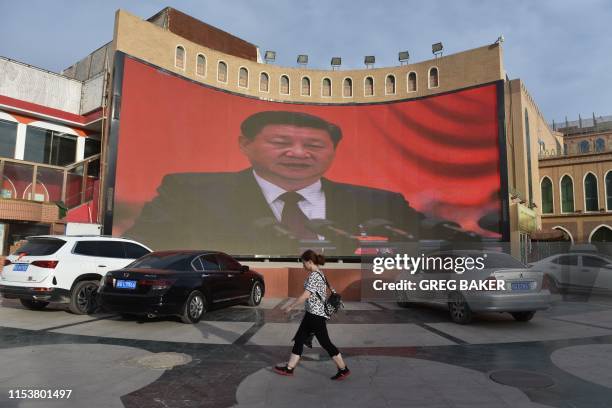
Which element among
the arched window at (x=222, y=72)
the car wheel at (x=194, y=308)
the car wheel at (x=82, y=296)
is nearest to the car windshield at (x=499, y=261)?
the car wheel at (x=194, y=308)

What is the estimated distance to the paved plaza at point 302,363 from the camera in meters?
4.51

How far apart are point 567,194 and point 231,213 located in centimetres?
3228

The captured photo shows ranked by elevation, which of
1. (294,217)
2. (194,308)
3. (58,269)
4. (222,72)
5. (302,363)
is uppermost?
(222,72)

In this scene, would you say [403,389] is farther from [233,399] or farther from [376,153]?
[376,153]

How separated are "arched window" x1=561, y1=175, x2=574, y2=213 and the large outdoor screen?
49.9 ft

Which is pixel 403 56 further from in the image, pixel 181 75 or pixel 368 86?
pixel 181 75

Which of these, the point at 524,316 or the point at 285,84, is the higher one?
the point at 285,84

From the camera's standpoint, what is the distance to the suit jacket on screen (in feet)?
84.1

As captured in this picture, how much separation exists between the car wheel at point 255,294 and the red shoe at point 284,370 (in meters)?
6.04

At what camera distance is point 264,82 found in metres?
34.8

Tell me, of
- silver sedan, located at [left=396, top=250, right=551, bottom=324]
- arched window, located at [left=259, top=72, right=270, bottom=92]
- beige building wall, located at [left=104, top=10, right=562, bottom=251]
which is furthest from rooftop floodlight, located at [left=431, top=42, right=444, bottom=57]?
silver sedan, located at [left=396, top=250, right=551, bottom=324]

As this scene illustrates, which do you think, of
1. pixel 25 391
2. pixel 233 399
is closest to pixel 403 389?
pixel 233 399

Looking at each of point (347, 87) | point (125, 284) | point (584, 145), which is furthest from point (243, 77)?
point (584, 145)

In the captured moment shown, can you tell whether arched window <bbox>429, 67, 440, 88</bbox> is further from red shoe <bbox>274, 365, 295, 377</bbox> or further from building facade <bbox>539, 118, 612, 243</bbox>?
red shoe <bbox>274, 365, 295, 377</bbox>
